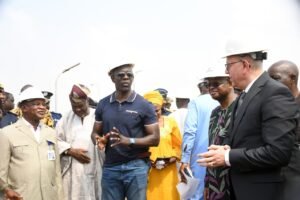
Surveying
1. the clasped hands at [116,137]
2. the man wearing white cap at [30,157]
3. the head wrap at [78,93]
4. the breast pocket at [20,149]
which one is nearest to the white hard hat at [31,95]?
the man wearing white cap at [30,157]

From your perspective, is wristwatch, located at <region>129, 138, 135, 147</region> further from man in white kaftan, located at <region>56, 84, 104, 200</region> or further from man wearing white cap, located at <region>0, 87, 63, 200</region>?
man wearing white cap, located at <region>0, 87, 63, 200</region>

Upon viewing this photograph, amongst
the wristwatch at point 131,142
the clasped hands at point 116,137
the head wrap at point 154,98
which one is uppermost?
the head wrap at point 154,98

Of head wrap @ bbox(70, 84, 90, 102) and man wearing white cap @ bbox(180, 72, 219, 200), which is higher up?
head wrap @ bbox(70, 84, 90, 102)

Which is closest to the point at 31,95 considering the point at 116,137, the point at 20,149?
the point at 20,149

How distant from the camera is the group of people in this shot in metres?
3.07

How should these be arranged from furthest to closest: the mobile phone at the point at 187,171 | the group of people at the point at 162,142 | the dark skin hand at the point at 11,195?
the mobile phone at the point at 187,171 < the dark skin hand at the point at 11,195 < the group of people at the point at 162,142

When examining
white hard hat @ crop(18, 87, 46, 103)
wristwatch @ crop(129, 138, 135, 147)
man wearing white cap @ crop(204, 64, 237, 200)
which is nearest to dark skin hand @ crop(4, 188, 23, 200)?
white hard hat @ crop(18, 87, 46, 103)

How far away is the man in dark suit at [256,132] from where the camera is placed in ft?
9.71

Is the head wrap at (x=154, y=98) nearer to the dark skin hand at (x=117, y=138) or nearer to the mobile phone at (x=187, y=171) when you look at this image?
the mobile phone at (x=187, y=171)

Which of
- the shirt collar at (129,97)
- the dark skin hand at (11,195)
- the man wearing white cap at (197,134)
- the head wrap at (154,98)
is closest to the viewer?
the dark skin hand at (11,195)

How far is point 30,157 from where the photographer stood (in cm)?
485

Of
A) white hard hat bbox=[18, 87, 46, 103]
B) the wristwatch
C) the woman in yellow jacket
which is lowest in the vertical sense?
the woman in yellow jacket

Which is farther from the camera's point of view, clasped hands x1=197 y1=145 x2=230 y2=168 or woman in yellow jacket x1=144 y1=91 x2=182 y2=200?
woman in yellow jacket x1=144 y1=91 x2=182 y2=200

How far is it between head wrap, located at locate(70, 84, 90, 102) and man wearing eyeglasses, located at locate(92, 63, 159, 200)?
62cm
